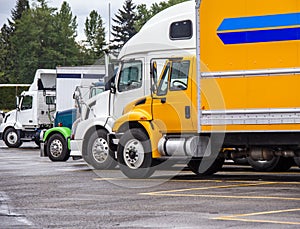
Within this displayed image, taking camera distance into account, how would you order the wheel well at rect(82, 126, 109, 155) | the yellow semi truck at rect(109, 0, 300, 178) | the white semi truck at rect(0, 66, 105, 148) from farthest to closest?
the white semi truck at rect(0, 66, 105, 148) → the wheel well at rect(82, 126, 109, 155) → the yellow semi truck at rect(109, 0, 300, 178)

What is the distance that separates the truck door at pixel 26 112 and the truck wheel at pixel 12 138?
23.0 inches

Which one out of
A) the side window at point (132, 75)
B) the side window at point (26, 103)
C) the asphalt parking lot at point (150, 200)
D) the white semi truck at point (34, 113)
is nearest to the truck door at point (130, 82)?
the side window at point (132, 75)

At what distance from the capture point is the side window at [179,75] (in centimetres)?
1762

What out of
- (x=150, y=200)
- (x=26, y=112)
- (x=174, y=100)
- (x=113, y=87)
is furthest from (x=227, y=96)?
(x=26, y=112)

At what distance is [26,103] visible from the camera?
36.7m

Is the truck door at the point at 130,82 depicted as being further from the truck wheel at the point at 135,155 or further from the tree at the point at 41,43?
the tree at the point at 41,43

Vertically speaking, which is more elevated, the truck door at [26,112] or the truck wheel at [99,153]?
the truck door at [26,112]

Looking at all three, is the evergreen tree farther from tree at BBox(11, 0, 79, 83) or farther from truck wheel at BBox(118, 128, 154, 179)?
truck wheel at BBox(118, 128, 154, 179)

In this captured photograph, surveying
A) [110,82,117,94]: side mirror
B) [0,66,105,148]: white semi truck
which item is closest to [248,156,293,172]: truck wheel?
[110,82,117,94]: side mirror

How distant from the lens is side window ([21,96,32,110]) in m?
36.6

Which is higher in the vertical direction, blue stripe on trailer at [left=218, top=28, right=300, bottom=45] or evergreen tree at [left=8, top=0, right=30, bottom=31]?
evergreen tree at [left=8, top=0, right=30, bottom=31]

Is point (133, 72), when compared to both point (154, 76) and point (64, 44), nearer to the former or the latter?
point (154, 76)

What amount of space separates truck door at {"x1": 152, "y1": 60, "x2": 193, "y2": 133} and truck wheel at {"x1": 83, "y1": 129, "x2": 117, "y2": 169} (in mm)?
3224

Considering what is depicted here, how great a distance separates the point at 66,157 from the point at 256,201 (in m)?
12.1
